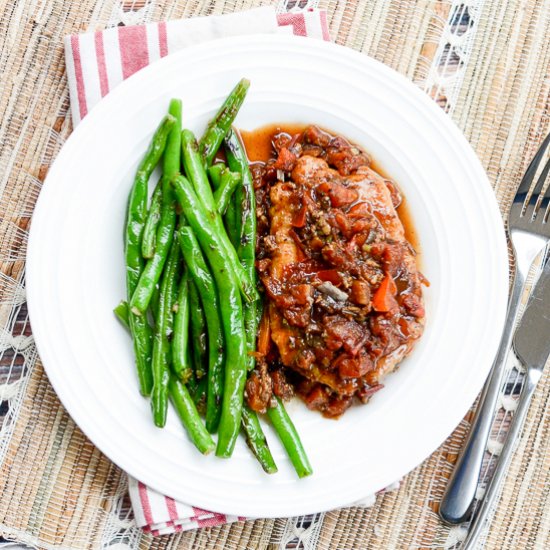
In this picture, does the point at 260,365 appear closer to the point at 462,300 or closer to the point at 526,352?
the point at 462,300

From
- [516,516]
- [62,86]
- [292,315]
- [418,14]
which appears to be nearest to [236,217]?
[292,315]

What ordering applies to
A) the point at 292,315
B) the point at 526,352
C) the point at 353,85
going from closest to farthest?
the point at 292,315 → the point at 353,85 → the point at 526,352

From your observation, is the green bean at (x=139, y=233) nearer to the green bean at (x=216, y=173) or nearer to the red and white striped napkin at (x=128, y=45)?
the green bean at (x=216, y=173)

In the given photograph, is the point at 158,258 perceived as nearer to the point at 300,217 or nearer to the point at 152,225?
the point at 152,225

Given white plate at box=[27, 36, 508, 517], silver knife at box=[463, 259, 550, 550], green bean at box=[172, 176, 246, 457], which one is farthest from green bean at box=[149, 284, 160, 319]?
silver knife at box=[463, 259, 550, 550]

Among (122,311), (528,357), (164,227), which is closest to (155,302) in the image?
(122,311)

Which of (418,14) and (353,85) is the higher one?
(418,14)

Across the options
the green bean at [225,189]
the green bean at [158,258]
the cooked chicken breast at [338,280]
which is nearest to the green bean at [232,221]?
the green bean at [225,189]
